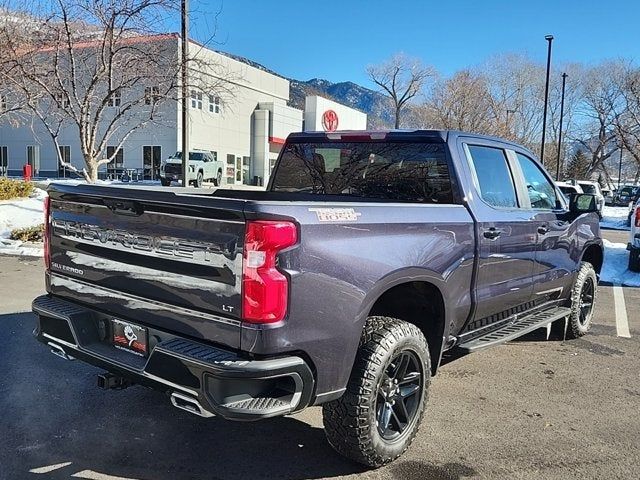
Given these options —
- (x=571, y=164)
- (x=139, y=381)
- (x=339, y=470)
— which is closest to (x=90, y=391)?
(x=139, y=381)

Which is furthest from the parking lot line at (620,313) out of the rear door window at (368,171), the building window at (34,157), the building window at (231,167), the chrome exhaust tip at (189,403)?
the building window at (34,157)

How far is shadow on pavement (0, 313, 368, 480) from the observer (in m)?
3.18

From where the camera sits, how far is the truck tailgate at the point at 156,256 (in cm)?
264

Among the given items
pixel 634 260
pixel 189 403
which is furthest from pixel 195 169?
pixel 189 403

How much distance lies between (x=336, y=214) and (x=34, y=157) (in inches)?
1797

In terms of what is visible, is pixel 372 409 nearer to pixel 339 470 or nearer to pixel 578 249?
pixel 339 470

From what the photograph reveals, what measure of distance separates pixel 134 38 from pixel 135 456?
1151 centimetres

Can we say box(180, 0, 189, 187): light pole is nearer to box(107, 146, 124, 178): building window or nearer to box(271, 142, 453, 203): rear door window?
box(271, 142, 453, 203): rear door window

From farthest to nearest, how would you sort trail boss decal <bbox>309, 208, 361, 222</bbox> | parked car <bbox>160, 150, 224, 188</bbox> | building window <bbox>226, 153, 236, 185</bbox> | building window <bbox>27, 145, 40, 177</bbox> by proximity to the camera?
1. building window <bbox>27, 145, 40, 177</bbox>
2. building window <bbox>226, 153, 236, 185</bbox>
3. parked car <bbox>160, 150, 224, 188</bbox>
4. trail boss decal <bbox>309, 208, 361, 222</bbox>

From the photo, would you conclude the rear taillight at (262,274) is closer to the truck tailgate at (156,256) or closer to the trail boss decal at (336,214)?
the truck tailgate at (156,256)

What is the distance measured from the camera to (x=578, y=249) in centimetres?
570

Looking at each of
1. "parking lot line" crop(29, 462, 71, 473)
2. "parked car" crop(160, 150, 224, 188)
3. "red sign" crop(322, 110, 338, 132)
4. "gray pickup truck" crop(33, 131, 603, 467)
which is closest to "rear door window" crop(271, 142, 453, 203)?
"gray pickup truck" crop(33, 131, 603, 467)

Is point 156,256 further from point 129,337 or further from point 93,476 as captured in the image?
point 93,476

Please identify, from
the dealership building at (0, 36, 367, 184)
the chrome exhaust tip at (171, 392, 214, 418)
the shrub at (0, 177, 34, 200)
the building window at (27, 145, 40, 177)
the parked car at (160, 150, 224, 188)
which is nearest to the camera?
the chrome exhaust tip at (171, 392, 214, 418)
